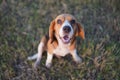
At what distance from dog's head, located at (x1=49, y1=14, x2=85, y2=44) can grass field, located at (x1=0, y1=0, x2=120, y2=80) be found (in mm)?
673

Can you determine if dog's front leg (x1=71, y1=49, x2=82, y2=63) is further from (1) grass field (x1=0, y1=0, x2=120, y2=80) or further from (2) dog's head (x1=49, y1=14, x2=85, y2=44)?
(2) dog's head (x1=49, y1=14, x2=85, y2=44)

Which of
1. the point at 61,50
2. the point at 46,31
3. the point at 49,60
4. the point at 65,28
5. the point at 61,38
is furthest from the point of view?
the point at 46,31

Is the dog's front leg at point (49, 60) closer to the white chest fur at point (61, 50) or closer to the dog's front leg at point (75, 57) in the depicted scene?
the white chest fur at point (61, 50)

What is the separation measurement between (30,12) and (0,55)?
1.43 metres

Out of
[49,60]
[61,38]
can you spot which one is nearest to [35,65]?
[49,60]

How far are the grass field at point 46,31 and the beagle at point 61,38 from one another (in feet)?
0.60

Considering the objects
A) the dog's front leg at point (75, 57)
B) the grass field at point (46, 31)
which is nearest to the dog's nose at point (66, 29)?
the dog's front leg at point (75, 57)

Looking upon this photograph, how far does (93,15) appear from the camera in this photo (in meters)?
6.05

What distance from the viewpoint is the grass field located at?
15.7 ft

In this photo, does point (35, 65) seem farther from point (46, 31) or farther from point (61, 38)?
point (46, 31)

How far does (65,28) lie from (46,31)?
4.92 ft

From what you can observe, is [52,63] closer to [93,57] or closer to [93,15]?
[93,57]

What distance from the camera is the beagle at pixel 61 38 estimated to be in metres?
4.23

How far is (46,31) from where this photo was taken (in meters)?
5.60
